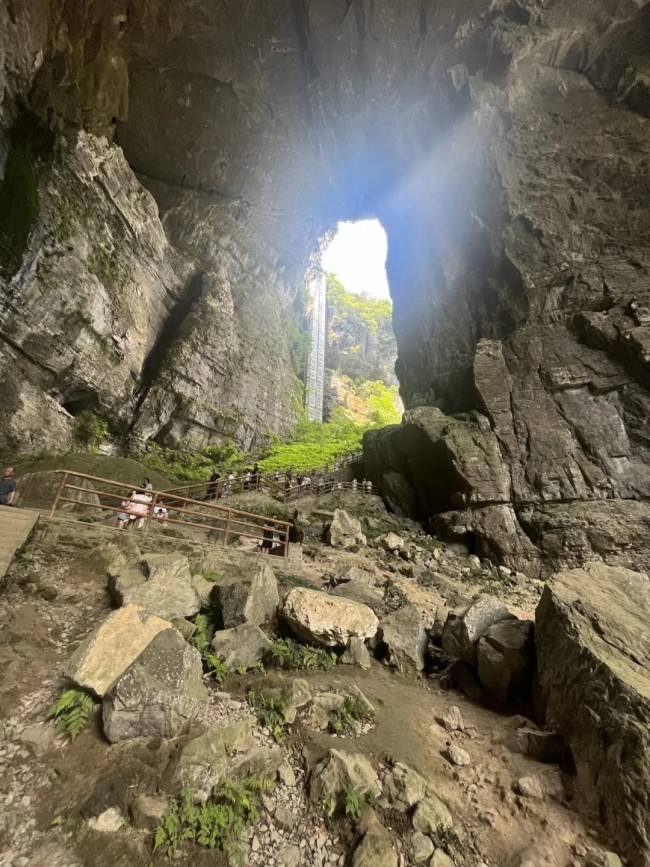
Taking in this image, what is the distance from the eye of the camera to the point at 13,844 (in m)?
2.21

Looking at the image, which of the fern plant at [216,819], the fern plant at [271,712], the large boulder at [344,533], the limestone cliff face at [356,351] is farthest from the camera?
the limestone cliff face at [356,351]

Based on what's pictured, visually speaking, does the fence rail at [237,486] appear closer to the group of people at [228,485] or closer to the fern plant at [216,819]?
the group of people at [228,485]

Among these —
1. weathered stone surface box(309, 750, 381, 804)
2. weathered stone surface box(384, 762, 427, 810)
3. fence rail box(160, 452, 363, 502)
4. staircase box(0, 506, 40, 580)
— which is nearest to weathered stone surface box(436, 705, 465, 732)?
weathered stone surface box(384, 762, 427, 810)

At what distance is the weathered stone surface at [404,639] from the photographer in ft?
16.3

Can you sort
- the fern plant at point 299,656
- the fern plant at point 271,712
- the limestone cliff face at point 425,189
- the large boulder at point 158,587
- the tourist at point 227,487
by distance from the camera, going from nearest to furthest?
the fern plant at point 271,712 < the fern plant at point 299,656 < the large boulder at point 158,587 < the limestone cliff face at point 425,189 < the tourist at point 227,487

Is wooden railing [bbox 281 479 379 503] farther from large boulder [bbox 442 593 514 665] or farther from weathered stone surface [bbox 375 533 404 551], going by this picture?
large boulder [bbox 442 593 514 665]

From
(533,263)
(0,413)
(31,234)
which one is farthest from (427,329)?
(0,413)

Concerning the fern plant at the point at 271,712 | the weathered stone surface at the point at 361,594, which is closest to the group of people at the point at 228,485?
the weathered stone surface at the point at 361,594

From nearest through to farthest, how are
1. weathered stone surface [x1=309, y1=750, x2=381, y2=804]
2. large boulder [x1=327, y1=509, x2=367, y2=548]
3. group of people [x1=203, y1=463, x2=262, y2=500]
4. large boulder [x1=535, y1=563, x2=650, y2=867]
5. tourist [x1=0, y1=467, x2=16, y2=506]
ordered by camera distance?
large boulder [x1=535, y1=563, x2=650, y2=867] < weathered stone surface [x1=309, y1=750, x2=381, y2=804] < tourist [x1=0, y1=467, x2=16, y2=506] < large boulder [x1=327, y1=509, x2=367, y2=548] < group of people [x1=203, y1=463, x2=262, y2=500]

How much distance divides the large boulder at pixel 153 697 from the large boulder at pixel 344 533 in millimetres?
7755

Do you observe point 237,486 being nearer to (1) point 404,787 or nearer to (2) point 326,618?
(2) point 326,618

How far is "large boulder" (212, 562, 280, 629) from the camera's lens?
4797mm

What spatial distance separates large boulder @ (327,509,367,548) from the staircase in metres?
7.34

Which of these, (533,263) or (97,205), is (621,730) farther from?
(97,205)
